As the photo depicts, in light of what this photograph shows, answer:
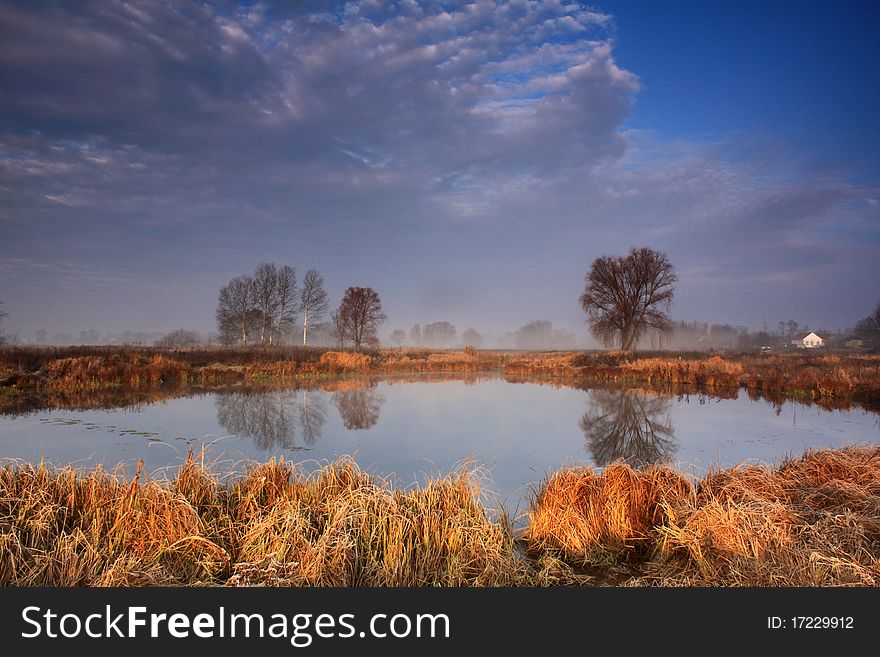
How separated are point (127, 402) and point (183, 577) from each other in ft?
48.2

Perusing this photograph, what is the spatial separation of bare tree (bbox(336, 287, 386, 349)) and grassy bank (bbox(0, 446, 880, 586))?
55.2m

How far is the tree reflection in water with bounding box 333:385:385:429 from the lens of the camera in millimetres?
13961

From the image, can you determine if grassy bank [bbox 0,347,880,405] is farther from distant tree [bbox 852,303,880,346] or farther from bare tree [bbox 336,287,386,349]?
distant tree [bbox 852,303,880,346]

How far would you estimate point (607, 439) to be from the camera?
12344 mm

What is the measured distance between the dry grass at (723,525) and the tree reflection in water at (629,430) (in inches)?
45.9

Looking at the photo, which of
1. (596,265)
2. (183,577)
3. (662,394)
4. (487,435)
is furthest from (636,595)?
(596,265)

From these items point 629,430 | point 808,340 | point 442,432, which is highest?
point 808,340

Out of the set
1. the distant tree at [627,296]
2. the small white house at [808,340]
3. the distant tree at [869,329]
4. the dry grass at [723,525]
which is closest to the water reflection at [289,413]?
the dry grass at [723,525]

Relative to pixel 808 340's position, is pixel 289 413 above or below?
below

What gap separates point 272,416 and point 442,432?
227 inches

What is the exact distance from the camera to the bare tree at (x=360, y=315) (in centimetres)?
6134

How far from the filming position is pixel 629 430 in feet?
44.4

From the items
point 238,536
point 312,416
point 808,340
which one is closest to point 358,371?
point 312,416

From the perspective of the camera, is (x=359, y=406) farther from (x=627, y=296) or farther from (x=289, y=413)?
(x=627, y=296)
